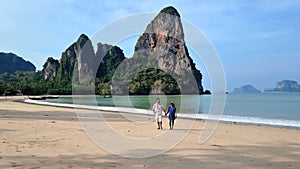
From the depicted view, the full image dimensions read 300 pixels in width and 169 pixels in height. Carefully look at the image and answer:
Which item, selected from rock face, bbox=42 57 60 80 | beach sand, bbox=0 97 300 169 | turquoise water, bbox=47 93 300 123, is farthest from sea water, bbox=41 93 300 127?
rock face, bbox=42 57 60 80

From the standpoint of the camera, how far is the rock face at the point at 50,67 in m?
172

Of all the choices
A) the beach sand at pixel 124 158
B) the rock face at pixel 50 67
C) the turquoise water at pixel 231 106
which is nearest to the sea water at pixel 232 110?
the turquoise water at pixel 231 106

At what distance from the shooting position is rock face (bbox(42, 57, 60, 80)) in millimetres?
171625

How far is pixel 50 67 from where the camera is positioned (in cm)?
17612

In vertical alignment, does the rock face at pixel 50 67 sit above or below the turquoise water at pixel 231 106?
above

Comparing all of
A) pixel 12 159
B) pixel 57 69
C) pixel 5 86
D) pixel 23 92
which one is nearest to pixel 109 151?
pixel 12 159

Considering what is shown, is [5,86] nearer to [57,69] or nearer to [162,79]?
[57,69]

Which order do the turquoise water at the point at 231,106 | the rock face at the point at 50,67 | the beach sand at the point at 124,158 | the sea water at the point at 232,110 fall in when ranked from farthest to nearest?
1. the rock face at the point at 50,67
2. the turquoise water at the point at 231,106
3. the sea water at the point at 232,110
4. the beach sand at the point at 124,158

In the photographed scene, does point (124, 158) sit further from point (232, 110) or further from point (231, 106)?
point (231, 106)

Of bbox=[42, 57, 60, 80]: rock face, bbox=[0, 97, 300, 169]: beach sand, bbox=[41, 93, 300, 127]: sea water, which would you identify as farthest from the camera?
bbox=[42, 57, 60, 80]: rock face

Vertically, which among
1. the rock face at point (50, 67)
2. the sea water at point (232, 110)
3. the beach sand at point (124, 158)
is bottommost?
the beach sand at point (124, 158)

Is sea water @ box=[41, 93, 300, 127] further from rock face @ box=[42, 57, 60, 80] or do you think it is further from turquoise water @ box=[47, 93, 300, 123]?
rock face @ box=[42, 57, 60, 80]

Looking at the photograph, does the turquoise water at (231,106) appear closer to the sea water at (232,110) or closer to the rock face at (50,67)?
the sea water at (232,110)

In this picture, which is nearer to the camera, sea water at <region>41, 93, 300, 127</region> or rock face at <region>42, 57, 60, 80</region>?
sea water at <region>41, 93, 300, 127</region>
